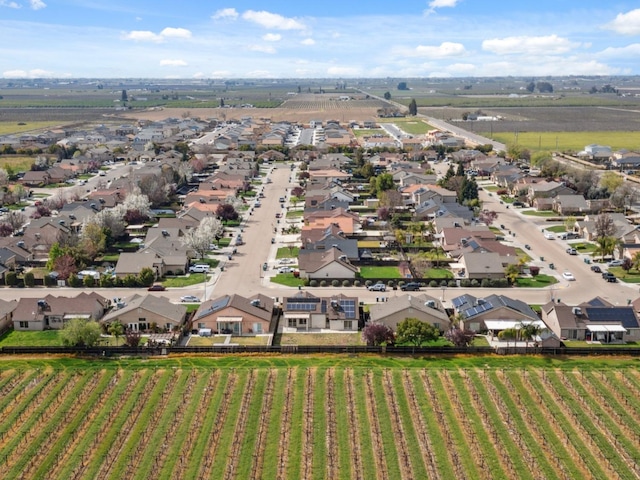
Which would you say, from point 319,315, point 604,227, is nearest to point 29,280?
point 319,315

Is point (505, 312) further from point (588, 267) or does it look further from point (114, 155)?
point (114, 155)

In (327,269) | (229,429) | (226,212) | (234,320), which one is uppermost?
(226,212)

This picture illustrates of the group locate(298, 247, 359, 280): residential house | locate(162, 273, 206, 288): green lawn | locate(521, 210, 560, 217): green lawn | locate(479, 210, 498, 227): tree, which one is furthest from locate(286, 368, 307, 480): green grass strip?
locate(521, 210, 560, 217): green lawn

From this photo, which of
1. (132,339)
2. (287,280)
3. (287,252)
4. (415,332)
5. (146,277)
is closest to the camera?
(415,332)

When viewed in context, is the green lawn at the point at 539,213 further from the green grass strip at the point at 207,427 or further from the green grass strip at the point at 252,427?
the green grass strip at the point at 207,427

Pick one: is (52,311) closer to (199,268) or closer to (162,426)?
(199,268)

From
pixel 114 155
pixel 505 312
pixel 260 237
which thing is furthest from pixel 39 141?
pixel 505 312
